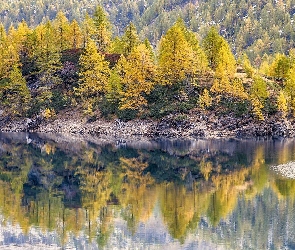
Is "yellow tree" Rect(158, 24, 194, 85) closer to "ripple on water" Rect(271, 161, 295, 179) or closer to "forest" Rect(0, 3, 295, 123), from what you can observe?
"forest" Rect(0, 3, 295, 123)

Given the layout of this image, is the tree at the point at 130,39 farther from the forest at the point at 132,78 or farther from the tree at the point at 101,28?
the tree at the point at 101,28

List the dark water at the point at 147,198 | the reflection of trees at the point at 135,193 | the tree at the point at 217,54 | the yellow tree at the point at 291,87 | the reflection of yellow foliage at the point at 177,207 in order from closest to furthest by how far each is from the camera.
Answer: the dark water at the point at 147,198 < the reflection of yellow foliage at the point at 177,207 < the reflection of trees at the point at 135,193 < the yellow tree at the point at 291,87 < the tree at the point at 217,54

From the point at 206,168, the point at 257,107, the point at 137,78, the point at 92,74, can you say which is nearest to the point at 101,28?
the point at 92,74

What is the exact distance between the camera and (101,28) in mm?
125938

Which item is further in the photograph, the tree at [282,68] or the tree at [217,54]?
the tree at [282,68]

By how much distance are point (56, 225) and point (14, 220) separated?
379 centimetres

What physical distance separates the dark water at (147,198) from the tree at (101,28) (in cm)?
5082

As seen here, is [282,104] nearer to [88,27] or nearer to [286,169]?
[286,169]

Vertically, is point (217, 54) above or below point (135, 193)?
above

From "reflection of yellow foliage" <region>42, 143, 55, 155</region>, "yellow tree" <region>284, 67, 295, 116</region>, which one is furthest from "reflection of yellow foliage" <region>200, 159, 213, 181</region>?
"yellow tree" <region>284, 67, 295, 116</region>

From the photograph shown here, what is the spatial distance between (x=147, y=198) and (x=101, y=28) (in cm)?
8398

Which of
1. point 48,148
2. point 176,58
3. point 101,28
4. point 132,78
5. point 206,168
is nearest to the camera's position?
point 206,168

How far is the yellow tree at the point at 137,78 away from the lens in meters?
107

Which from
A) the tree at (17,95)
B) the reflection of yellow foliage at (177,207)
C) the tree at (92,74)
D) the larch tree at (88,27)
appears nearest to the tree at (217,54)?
the tree at (92,74)
